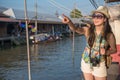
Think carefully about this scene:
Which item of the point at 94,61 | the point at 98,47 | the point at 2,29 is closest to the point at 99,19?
the point at 98,47

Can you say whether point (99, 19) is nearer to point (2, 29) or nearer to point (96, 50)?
point (96, 50)

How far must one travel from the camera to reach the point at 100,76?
3.49m

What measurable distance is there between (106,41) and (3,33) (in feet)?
111

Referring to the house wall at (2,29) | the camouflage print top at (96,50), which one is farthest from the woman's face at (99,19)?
the house wall at (2,29)

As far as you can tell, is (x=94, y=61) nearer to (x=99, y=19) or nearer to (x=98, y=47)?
(x=98, y=47)

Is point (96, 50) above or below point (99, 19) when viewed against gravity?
below

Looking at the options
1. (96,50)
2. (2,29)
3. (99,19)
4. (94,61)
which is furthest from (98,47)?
(2,29)

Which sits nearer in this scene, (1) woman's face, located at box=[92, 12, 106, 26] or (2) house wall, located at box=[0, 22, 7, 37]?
(1) woman's face, located at box=[92, 12, 106, 26]

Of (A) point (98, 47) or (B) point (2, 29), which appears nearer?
(A) point (98, 47)

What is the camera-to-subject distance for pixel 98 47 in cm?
350

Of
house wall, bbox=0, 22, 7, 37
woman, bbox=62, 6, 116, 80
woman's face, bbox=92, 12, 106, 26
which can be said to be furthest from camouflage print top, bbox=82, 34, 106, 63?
house wall, bbox=0, 22, 7, 37

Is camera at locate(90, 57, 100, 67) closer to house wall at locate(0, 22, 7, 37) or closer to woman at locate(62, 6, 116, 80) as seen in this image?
woman at locate(62, 6, 116, 80)

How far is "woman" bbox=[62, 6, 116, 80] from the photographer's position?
3.49 meters

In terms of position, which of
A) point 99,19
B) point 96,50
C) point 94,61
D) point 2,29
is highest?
point 2,29
